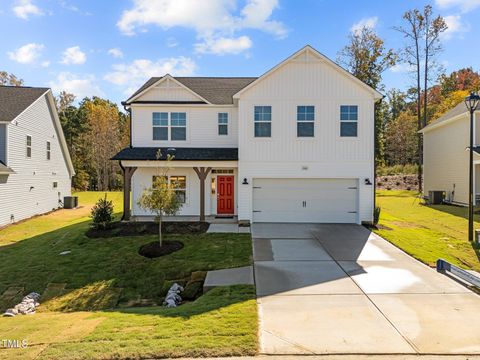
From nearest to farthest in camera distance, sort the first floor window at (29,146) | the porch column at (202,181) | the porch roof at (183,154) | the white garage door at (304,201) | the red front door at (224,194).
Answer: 1. the porch column at (202,181)
2. the porch roof at (183,154)
3. the white garage door at (304,201)
4. the red front door at (224,194)
5. the first floor window at (29,146)

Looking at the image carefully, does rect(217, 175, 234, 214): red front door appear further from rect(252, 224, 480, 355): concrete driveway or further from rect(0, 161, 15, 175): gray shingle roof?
rect(0, 161, 15, 175): gray shingle roof

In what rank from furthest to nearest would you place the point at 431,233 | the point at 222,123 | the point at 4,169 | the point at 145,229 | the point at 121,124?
the point at 121,124 < the point at 222,123 < the point at 4,169 < the point at 145,229 < the point at 431,233

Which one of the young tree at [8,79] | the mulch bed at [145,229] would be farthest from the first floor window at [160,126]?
the young tree at [8,79]

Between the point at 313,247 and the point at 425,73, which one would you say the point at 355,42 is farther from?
the point at 313,247

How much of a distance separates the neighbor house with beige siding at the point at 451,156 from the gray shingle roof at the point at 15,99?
27.0m

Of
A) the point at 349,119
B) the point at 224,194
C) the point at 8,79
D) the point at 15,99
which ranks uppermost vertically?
the point at 8,79

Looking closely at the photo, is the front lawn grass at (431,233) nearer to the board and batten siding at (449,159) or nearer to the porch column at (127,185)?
the board and batten siding at (449,159)

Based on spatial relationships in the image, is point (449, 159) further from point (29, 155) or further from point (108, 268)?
point (29, 155)

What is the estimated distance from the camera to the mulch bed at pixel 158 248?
36.4 ft

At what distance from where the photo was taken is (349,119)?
15219 millimetres

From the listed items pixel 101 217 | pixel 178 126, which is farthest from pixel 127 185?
pixel 178 126

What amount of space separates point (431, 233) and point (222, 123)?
11040 mm

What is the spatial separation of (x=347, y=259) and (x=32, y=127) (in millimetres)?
19782

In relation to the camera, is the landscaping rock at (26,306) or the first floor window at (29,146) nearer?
the landscaping rock at (26,306)
